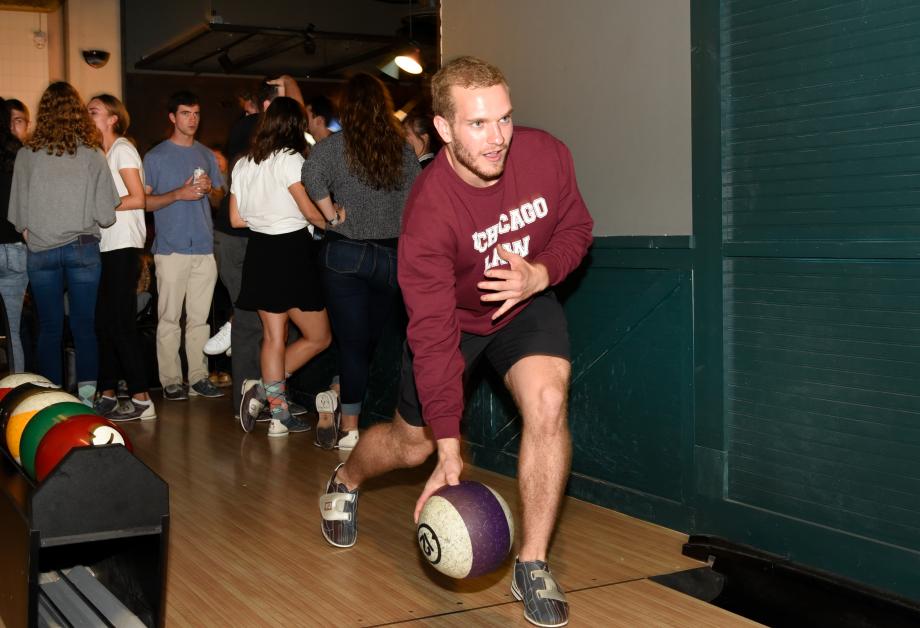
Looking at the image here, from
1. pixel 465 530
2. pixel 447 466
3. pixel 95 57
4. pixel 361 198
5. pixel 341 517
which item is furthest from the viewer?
pixel 95 57

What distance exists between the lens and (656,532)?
3.58 meters

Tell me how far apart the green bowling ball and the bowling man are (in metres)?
0.94

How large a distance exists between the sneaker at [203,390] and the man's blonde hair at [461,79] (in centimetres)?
412

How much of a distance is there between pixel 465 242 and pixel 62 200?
299cm

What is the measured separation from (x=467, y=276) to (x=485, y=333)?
197mm

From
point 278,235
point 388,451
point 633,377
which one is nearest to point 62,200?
point 278,235

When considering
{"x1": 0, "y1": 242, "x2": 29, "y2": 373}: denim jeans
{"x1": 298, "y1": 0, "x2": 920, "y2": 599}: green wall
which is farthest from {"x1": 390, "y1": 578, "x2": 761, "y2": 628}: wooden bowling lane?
{"x1": 0, "y1": 242, "x2": 29, "y2": 373}: denim jeans

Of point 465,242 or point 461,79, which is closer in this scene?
point 461,79

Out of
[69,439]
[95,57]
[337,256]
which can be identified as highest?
[95,57]

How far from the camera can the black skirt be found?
5121 mm

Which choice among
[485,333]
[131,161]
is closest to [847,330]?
[485,333]

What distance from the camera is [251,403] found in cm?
543

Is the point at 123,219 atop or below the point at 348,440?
atop

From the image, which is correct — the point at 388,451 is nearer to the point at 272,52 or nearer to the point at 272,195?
the point at 272,195
